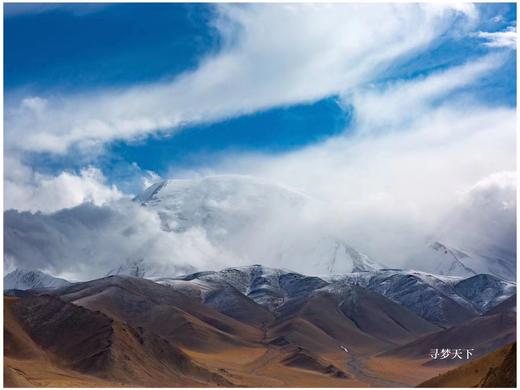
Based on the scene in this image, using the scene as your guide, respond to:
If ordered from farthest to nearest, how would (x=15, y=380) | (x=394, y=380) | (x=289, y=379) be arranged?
(x=394, y=380) < (x=289, y=379) < (x=15, y=380)

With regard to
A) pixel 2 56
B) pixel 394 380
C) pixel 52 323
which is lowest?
pixel 394 380

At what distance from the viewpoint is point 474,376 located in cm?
8381

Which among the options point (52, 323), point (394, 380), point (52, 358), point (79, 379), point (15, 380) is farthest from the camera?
point (394, 380)

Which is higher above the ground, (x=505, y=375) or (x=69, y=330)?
(x=69, y=330)

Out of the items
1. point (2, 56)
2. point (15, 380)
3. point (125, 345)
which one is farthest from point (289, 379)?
point (2, 56)

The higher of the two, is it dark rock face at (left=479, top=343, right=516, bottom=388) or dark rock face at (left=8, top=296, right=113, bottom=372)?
dark rock face at (left=8, top=296, right=113, bottom=372)

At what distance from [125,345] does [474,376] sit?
93.6 metres

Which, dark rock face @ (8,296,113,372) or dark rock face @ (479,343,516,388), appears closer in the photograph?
dark rock face @ (479,343,516,388)

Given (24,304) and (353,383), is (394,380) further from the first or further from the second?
(24,304)

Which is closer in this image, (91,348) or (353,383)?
(91,348)

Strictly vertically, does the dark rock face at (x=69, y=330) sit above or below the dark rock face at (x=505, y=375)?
above

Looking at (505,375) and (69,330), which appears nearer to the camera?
(505,375)

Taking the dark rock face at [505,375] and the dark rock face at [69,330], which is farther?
the dark rock face at [69,330]

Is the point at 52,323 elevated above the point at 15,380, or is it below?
above
